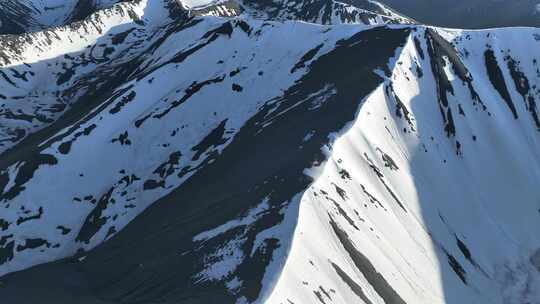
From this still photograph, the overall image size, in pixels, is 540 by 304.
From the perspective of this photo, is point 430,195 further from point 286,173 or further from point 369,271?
point 286,173

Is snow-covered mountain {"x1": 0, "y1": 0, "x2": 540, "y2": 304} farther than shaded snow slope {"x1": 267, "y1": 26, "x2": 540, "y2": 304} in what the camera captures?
Yes

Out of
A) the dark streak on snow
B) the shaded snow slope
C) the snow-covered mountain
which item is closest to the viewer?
the shaded snow slope

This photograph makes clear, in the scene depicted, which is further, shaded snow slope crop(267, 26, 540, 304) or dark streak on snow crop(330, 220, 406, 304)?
dark streak on snow crop(330, 220, 406, 304)

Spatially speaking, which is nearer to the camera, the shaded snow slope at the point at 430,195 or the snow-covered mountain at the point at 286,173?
the shaded snow slope at the point at 430,195

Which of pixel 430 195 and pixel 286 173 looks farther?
pixel 430 195

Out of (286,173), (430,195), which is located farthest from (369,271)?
(430,195)

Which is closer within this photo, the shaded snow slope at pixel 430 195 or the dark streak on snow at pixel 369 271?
the shaded snow slope at pixel 430 195

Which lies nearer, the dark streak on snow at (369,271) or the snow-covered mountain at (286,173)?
the dark streak on snow at (369,271)

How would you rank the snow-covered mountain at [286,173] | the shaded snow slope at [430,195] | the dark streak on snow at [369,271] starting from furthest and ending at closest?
1. the snow-covered mountain at [286,173]
2. the dark streak on snow at [369,271]
3. the shaded snow slope at [430,195]

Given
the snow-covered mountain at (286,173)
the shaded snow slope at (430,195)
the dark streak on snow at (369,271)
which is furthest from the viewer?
the snow-covered mountain at (286,173)

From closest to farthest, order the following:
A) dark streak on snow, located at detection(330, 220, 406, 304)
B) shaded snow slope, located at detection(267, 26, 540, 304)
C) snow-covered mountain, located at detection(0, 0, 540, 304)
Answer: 1. shaded snow slope, located at detection(267, 26, 540, 304)
2. dark streak on snow, located at detection(330, 220, 406, 304)
3. snow-covered mountain, located at detection(0, 0, 540, 304)
